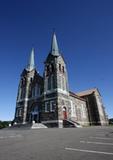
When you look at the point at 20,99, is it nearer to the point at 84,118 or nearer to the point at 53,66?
the point at 53,66

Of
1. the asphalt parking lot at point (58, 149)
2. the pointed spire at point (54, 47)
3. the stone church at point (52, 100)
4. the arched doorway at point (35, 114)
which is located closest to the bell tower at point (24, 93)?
the stone church at point (52, 100)

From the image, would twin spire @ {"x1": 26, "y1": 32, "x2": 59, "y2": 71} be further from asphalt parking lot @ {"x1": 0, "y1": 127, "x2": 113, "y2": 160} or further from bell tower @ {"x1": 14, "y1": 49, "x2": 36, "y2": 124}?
asphalt parking lot @ {"x1": 0, "y1": 127, "x2": 113, "y2": 160}

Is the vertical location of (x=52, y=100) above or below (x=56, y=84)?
below

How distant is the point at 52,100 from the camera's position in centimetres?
2995

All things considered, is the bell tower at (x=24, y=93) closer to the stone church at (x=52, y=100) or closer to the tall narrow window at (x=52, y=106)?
the stone church at (x=52, y=100)

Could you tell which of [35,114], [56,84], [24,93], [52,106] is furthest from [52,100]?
[24,93]

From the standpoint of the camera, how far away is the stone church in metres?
29.1

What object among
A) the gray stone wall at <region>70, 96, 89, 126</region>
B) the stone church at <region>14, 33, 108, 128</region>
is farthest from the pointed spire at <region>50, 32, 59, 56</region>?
the gray stone wall at <region>70, 96, 89, 126</region>

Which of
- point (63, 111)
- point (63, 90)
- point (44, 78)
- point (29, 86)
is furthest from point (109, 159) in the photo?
point (29, 86)

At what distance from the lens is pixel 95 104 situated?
141ft

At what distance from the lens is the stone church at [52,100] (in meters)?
29.1

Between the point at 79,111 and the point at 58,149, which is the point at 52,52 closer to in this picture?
the point at 79,111

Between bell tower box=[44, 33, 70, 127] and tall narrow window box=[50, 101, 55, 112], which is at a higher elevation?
bell tower box=[44, 33, 70, 127]

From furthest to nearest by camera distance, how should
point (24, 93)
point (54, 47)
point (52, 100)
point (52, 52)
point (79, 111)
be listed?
point (54, 47) < point (79, 111) < point (24, 93) < point (52, 52) < point (52, 100)
